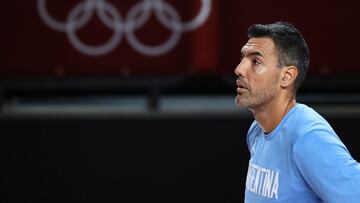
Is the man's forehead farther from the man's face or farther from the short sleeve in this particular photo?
the short sleeve

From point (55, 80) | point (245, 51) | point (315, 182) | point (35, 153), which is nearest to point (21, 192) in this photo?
point (35, 153)

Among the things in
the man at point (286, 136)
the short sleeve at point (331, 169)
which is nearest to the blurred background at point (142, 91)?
the man at point (286, 136)

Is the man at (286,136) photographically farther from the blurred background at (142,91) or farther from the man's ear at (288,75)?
the blurred background at (142,91)

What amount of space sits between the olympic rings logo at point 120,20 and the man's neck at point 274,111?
2.02 metres

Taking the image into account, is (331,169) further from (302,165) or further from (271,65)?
(271,65)

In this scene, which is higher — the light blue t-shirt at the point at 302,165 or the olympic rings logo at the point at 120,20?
the olympic rings logo at the point at 120,20

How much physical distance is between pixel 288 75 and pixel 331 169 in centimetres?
43

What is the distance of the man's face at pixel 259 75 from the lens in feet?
7.07

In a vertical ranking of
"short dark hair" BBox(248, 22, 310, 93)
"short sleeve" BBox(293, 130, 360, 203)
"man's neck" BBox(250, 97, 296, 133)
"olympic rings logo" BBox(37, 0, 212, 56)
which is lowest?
"short sleeve" BBox(293, 130, 360, 203)

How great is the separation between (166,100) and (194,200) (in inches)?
29.8

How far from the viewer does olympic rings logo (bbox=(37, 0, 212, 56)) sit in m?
4.14

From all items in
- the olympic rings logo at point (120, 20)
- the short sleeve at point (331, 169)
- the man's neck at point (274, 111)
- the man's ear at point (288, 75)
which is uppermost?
the olympic rings logo at point (120, 20)

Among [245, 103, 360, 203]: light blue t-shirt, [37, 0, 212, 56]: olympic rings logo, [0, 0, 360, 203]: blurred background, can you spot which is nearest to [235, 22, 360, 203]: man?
[245, 103, 360, 203]: light blue t-shirt

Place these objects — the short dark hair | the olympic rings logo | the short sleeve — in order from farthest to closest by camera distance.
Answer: the olympic rings logo
the short dark hair
the short sleeve
